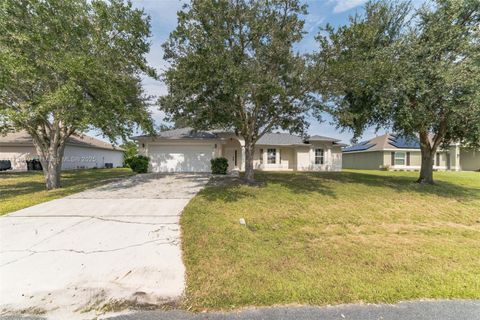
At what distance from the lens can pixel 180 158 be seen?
60.4 feet

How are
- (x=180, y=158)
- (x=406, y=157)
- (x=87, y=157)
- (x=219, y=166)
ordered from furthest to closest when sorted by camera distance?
(x=87, y=157)
(x=406, y=157)
(x=180, y=158)
(x=219, y=166)

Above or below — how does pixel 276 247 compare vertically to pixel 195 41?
below

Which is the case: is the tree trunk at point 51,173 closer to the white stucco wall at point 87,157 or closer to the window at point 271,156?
the white stucco wall at point 87,157

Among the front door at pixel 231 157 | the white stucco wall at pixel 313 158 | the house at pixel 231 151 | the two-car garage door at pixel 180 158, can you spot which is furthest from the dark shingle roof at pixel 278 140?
the two-car garage door at pixel 180 158

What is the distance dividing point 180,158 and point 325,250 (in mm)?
15124

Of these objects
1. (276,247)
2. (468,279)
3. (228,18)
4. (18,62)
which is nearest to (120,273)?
(276,247)

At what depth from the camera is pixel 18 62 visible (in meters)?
8.02

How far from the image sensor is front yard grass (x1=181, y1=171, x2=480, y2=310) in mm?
3338

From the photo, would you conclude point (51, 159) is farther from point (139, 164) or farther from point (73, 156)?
point (73, 156)

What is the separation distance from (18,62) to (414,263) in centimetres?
1207

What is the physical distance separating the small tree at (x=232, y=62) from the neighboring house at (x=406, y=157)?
22120 mm

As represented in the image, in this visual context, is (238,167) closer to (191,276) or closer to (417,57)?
(417,57)

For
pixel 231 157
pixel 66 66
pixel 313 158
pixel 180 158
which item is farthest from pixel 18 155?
pixel 313 158

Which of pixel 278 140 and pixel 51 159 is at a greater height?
pixel 278 140
